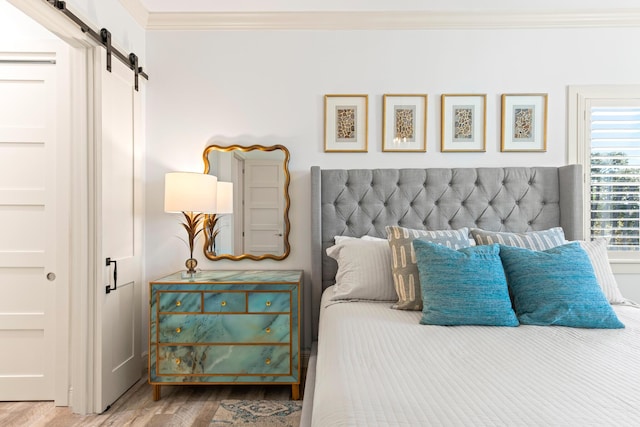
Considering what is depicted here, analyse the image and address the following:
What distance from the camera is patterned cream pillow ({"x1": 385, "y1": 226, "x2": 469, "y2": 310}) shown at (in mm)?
2223

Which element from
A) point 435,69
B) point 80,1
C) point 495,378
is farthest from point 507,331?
point 80,1

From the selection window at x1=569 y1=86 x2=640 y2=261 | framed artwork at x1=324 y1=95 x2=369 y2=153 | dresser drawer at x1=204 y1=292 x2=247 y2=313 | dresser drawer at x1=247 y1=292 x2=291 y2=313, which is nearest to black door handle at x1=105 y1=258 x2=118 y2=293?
dresser drawer at x1=204 y1=292 x2=247 y2=313

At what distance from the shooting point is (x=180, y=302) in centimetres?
256

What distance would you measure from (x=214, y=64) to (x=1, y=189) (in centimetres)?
161

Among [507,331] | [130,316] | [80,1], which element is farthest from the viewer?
[130,316]

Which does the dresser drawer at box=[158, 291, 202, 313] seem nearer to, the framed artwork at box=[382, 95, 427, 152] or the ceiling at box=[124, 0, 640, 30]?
the framed artwork at box=[382, 95, 427, 152]

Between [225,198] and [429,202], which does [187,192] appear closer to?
[225,198]

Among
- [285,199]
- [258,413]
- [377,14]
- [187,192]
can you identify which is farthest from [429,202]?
[258,413]

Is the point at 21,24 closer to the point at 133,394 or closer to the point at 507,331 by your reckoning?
the point at 133,394

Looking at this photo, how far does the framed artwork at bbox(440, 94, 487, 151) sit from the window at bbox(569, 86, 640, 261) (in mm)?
628

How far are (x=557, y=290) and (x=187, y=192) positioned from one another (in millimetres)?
2125

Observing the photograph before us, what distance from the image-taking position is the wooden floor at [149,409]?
91.4 inches

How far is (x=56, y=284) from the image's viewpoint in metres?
2.54

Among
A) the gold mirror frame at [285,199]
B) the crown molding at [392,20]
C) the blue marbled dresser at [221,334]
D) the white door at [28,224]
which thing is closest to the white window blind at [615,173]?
the crown molding at [392,20]
